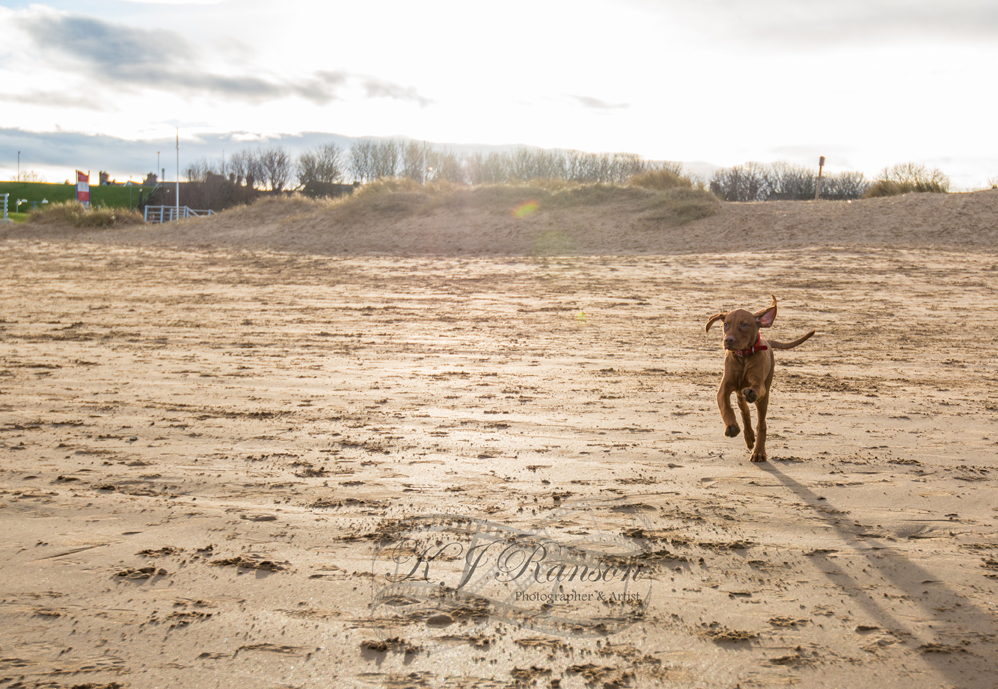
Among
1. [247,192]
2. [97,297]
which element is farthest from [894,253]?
[247,192]

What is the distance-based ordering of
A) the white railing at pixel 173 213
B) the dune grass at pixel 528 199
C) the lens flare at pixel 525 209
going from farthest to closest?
the white railing at pixel 173 213 → the lens flare at pixel 525 209 → the dune grass at pixel 528 199

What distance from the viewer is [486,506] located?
3885 millimetres

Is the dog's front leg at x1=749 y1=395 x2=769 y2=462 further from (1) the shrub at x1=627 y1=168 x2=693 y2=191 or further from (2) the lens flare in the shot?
(1) the shrub at x1=627 y1=168 x2=693 y2=191

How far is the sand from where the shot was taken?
2697 mm

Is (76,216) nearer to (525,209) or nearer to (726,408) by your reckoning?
(525,209)

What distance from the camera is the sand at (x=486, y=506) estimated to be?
2.70 metres

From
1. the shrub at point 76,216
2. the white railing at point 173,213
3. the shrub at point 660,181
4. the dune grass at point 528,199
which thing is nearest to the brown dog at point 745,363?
the dune grass at point 528,199

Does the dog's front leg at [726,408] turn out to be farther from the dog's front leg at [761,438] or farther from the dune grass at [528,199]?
the dune grass at [528,199]

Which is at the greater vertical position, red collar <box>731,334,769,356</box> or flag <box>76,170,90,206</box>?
flag <box>76,170,90,206</box>

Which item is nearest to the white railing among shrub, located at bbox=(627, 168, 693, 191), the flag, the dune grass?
the flag

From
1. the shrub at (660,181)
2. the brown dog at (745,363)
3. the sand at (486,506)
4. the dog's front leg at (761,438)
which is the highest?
the shrub at (660,181)

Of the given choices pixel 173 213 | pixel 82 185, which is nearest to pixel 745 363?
pixel 82 185

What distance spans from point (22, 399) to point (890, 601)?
6254mm

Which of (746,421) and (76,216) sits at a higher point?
(76,216)
